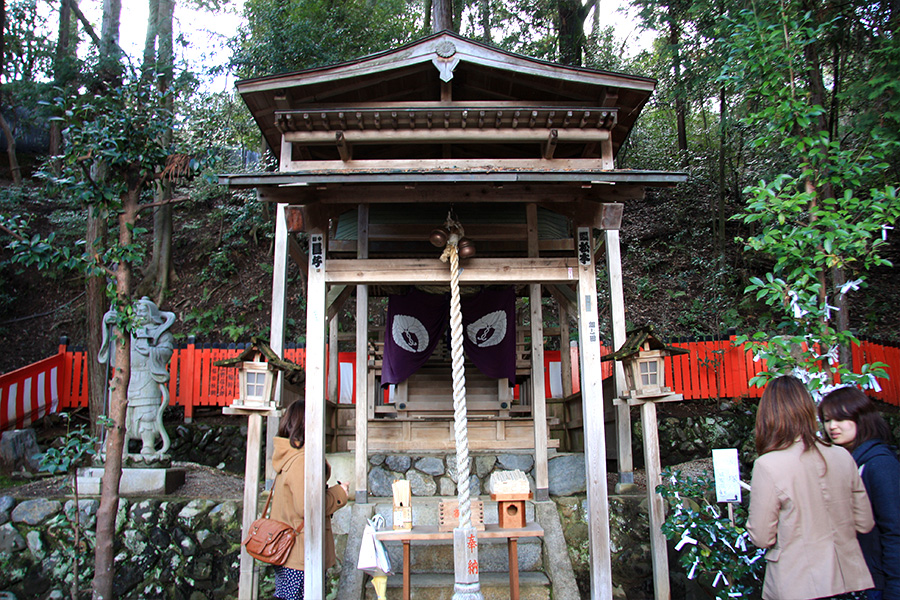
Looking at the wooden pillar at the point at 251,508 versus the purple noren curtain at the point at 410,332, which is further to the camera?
the purple noren curtain at the point at 410,332

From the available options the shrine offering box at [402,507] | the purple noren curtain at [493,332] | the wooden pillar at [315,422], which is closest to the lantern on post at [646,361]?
the purple noren curtain at [493,332]

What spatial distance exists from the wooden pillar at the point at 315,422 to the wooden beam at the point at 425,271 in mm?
198

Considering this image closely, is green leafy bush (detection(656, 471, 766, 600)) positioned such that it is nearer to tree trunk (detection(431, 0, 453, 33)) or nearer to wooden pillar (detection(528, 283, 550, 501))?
wooden pillar (detection(528, 283, 550, 501))

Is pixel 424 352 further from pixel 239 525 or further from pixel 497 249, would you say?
pixel 239 525

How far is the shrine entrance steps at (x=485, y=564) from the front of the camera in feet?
18.3

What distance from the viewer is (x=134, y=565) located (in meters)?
6.45

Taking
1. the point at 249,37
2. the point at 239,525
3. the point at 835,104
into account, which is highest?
the point at 249,37

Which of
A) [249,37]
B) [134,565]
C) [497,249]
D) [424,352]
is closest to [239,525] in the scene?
[134,565]

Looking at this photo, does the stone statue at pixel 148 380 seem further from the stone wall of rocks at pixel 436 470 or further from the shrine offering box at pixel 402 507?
the shrine offering box at pixel 402 507

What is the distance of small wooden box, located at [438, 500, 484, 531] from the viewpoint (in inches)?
199

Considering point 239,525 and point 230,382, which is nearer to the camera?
point 239,525

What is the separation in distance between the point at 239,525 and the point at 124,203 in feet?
12.4

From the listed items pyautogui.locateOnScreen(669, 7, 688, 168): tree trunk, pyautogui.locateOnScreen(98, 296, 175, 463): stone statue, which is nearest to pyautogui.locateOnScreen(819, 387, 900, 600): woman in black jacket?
pyautogui.locateOnScreen(98, 296, 175, 463): stone statue

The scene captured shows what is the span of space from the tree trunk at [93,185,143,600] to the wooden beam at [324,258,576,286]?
5.88 feet
